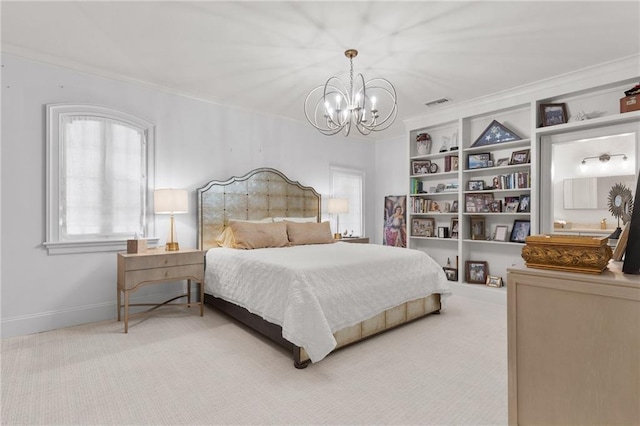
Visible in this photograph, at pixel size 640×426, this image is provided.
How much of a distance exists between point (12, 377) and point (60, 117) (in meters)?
2.34

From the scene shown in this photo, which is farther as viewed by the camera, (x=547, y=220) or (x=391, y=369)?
(x=547, y=220)

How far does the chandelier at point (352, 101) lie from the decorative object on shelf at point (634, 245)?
1.86 metres

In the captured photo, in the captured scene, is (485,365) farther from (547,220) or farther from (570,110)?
(570,110)

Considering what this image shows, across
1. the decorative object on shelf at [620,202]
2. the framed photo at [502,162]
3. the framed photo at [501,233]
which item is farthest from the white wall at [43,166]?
the decorative object on shelf at [620,202]

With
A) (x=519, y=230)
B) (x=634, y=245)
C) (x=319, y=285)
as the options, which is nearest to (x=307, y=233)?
(x=319, y=285)

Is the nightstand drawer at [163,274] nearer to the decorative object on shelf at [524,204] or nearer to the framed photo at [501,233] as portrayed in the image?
the framed photo at [501,233]

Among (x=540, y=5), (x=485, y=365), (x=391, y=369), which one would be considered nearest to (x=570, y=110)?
(x=540, y=5)

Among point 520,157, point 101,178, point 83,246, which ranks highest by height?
point 520,157

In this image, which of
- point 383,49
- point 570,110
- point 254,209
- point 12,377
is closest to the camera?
point 12,377

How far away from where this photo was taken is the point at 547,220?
3.95 metres

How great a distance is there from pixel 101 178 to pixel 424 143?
439 centimetres

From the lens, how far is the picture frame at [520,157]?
4.13m

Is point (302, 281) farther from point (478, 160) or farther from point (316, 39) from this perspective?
point (478, 160)

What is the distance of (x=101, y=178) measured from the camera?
3.51 m
